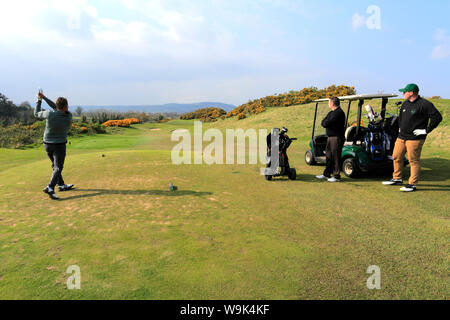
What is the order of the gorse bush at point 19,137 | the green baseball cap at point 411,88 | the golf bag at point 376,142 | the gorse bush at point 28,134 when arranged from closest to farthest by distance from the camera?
the green baseball cap at point 411,88
the golf bag at point 376,142
the gorse bush at point 19,137
the gorse bush at point 28,134

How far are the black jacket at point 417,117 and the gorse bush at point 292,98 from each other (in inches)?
1087

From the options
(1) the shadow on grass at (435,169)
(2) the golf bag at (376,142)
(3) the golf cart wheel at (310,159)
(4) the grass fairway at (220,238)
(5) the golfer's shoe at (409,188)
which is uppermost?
(2) the golf bag at (376,142)

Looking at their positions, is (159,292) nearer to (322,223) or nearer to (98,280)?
(98,280)

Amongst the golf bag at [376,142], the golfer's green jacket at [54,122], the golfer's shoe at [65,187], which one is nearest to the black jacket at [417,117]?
the golf bag at [376,142]

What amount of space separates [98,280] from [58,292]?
0.39m

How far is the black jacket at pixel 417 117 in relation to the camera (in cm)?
679

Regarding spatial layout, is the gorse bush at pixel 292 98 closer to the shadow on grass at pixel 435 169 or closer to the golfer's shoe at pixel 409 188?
the shadow on grass at pixel 435 169

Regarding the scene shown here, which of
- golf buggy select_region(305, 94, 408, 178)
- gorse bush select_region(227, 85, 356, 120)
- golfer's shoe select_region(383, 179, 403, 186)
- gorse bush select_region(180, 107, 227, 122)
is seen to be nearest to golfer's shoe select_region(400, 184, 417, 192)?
golfer's shoe select_region(383, 179, 403, 186)

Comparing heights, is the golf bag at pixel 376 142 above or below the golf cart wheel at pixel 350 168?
above

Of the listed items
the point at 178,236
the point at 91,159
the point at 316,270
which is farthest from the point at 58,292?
the point at 91,159

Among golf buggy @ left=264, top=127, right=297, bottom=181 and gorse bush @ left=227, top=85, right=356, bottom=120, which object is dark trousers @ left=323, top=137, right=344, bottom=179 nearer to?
golf buggy @ left=264, top=127, right=297, bottom=181

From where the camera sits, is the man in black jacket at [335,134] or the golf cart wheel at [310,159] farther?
the golf cart wheel at [310,159]
